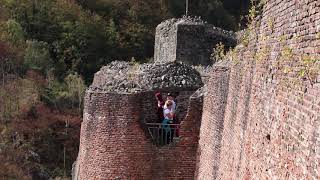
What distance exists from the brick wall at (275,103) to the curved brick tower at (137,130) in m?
1.92

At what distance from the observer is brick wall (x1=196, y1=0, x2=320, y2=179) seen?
4660mm

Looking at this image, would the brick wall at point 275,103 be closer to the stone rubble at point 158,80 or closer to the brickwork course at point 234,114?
the brickwork course at point 234,114

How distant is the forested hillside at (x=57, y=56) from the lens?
1352 inches

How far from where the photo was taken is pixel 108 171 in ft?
36.0

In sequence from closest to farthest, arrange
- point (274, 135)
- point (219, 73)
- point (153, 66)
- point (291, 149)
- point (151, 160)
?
point (291, 149)
point (274, 135)
point (219, 73)
point (151, 160)
point (153, 66)

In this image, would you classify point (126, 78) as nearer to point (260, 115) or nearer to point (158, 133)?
point (158, 133)

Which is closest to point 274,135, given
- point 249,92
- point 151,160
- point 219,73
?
point 249,92

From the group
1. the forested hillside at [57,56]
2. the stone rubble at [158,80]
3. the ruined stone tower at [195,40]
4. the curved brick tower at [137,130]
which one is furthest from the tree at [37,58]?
the curved brick tower at [137,130]

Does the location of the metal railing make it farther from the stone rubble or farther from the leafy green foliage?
the leafy green foliage

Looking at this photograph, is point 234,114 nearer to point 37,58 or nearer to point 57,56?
point 37,58

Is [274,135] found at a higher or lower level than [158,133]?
higher

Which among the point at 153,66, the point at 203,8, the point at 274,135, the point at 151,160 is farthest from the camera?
the point at 203,8

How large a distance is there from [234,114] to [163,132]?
3.49 m

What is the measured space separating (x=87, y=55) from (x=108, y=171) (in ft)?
108
